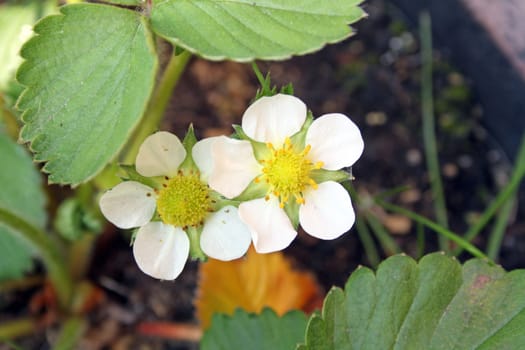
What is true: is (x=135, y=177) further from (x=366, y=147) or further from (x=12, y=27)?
(x=366, y=147)

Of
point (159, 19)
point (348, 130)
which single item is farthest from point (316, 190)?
point (159, 19)

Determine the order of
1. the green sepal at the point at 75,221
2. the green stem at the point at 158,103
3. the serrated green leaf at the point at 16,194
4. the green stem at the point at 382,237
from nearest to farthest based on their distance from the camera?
1. the green stem at the point at 158,103
2. the green sepal at the point at 75,221
3. the serrated green leaf at the point at 16,194
4. the green stem at the point at 382,237

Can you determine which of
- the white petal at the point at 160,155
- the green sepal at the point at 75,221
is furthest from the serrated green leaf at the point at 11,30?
the white petal at the point at 160,155

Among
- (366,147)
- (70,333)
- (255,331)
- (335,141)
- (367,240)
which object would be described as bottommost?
(70,333)

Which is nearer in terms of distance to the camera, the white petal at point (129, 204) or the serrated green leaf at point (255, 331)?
the white petal at point (129, 204)

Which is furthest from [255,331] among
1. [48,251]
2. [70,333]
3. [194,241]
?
[70,333]

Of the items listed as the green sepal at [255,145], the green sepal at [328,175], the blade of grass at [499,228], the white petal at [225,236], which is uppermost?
the green sepal at [255,145]

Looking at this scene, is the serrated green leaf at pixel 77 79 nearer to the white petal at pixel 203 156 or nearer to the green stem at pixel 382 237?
the white petal at pixel 203 156
